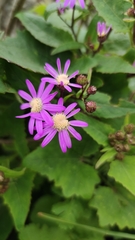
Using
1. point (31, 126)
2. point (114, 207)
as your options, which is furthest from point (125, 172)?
point (31, 126)

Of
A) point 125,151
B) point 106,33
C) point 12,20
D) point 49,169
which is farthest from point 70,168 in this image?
point 12,20

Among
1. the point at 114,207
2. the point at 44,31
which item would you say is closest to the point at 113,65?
the point at 44,31

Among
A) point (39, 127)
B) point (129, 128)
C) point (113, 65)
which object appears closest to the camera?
point (39, 127)

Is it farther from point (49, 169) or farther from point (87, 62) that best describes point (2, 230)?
point (87, 62)

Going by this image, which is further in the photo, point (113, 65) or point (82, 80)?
point (113, 65)

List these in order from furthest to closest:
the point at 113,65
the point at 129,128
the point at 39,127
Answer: the point at 113,65, the point at 129,128, the point at 39,127

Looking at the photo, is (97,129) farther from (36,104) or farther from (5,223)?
(5,223)

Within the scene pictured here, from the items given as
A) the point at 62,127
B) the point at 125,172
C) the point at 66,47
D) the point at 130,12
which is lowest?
the point at 125,172

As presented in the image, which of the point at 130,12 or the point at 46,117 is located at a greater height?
the point at 130,12
